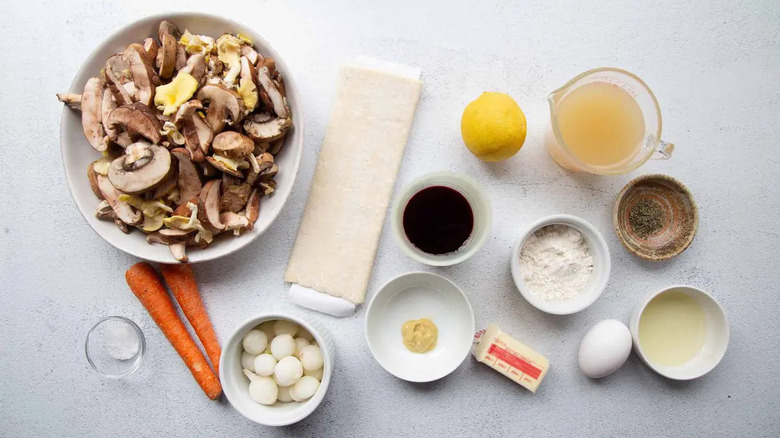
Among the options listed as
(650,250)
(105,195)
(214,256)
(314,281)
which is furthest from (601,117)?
(105,195)

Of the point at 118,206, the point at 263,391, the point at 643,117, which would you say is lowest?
the point at 263,391

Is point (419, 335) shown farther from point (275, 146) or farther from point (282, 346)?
point (275, 146)

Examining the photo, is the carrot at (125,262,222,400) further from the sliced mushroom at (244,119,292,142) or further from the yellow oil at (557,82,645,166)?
the yellow oil at (557,82,645,166)

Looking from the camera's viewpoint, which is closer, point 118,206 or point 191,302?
point 118,206

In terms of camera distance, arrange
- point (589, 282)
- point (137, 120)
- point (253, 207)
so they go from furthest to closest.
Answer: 1. point (589, 282)
2. point (253, 207)
3. point (137, 120)

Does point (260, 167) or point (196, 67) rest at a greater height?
point (196, 67)

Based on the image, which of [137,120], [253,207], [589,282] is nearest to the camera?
[137,120]

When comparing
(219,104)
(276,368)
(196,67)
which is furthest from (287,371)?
(196,67)
